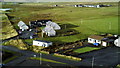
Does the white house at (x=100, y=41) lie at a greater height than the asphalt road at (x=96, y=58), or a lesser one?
greater

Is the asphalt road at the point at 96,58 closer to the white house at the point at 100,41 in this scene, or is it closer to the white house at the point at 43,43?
the white house at the point at 100,41

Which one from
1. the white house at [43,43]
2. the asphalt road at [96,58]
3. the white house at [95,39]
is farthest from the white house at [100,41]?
the white house at [43,43]

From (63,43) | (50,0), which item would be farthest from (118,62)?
(50,0)

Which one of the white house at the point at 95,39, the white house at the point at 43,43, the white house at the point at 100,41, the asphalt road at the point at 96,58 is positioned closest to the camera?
the asphalt road at the point at 96,58

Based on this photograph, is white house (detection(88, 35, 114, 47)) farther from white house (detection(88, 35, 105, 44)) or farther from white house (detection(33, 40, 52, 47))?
white house (detection(33, 40, 52, 47))

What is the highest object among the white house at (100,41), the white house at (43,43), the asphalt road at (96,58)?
the white house at (43,43)

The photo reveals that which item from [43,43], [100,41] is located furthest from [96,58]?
[43,43]

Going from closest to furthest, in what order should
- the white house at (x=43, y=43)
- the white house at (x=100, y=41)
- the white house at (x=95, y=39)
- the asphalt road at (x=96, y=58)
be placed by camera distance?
the asphalt road at (x=96, y=58) < the white house at (x=43, y=43) < the white house at (x=100, y=41) < the white house at (x=95, y=39)

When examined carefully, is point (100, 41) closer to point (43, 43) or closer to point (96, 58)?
point (96, 58)
